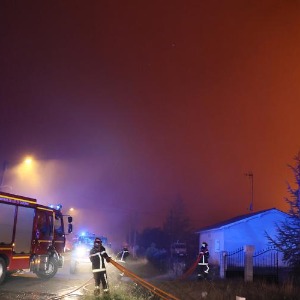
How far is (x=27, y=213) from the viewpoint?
49.5ft

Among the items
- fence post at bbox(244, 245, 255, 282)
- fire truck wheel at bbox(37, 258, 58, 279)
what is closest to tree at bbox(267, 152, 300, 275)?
fence post at bbox(244, 245, 255, 282)

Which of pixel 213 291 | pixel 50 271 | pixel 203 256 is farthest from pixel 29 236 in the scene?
pixel 203 256

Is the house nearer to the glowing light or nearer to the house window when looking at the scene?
the house window

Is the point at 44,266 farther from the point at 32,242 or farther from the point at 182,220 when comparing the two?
the point at 182,220

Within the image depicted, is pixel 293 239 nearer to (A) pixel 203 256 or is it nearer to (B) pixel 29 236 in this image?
(A) pixel 203 256

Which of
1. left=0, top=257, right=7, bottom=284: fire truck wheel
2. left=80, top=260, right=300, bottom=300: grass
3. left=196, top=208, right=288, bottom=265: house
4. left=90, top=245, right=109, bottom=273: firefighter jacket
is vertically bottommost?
left=80, top=260, right=300, bottom=300: grass

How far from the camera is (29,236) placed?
1512cm

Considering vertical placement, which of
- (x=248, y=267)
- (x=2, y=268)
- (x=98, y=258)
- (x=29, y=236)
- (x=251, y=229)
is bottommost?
(x=2, y=268)

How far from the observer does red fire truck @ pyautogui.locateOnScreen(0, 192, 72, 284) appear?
1373cm

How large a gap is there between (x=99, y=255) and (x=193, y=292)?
12.3 feet

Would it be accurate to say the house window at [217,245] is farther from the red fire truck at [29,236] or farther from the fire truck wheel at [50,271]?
the fire truck wheel at [50,271]

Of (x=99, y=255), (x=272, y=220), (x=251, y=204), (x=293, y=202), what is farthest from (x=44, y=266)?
(x=251, y=204)

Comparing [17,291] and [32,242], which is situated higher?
[32,242]

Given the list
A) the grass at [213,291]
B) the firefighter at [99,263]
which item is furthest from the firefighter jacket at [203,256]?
the firefighter at [99,263]
